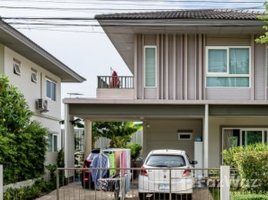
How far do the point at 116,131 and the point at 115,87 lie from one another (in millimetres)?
8007

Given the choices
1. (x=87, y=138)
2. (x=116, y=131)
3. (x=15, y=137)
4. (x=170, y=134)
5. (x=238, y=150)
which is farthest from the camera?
(x=116, y=131)

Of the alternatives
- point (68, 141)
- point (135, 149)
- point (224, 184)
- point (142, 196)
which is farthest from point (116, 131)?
point (224, 184)

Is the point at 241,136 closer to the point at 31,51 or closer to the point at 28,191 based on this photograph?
the point at 28,191

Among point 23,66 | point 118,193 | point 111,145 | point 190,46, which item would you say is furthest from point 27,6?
point 111,145

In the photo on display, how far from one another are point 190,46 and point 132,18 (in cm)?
275

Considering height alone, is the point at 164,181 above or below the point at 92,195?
above

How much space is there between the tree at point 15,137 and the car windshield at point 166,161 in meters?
4.10

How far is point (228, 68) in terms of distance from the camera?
16.6m

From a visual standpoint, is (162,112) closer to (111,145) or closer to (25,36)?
(25,36)

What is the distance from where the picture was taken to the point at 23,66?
17.9 m

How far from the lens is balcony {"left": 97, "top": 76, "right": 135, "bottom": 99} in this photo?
16531 mm

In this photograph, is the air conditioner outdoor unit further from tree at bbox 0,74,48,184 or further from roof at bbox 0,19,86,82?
tree at bbox 0,74,48,184

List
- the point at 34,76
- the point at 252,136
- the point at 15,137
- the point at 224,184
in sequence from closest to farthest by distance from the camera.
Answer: the point at 224,184 < the point at 15,137 < the point at 252,136 < the point at 34,76

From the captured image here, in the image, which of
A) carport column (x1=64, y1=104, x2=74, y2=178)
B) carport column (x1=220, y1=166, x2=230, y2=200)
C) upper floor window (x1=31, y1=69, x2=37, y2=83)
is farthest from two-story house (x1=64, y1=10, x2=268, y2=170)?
carport column (x1=220, y1=166, x2=230, y2=200)
